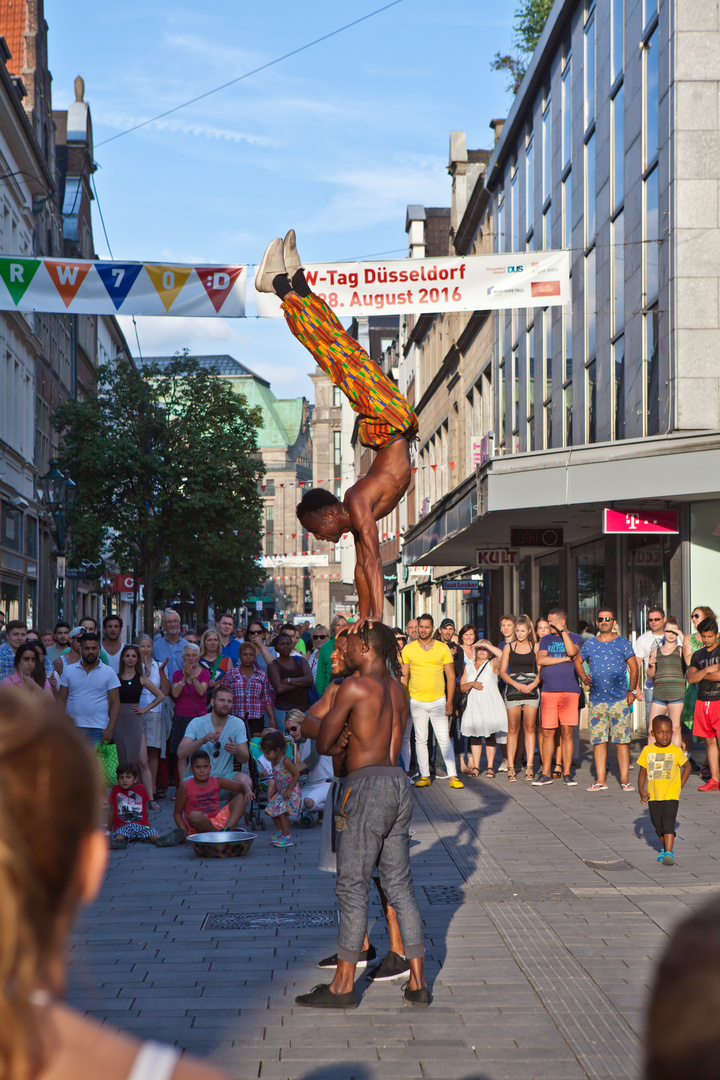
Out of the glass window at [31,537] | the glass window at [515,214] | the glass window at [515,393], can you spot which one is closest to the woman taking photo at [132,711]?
the glass window at [515,393]

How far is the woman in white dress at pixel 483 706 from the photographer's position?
1561 centimetres

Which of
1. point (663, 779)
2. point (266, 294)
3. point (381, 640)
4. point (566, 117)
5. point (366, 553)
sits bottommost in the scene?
point (663, 779)

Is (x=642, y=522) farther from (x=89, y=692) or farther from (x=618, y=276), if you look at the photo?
(x=89, y=692)

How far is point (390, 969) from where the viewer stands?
651cm

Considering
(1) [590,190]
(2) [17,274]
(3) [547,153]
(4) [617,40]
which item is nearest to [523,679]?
(2) [17,274]

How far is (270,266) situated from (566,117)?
1698 cm

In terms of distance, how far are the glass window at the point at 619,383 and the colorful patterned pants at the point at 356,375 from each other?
40.3 ft

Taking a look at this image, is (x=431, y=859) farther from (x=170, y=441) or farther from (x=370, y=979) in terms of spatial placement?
(x=170, y=441)

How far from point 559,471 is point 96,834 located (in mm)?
16573

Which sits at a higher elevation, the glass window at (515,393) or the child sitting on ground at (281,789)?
the glass window at (515,393)

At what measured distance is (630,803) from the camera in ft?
42.0

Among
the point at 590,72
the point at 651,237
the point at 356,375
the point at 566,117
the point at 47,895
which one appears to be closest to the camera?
the point at 47,895

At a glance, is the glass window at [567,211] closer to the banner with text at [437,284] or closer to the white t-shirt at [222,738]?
the banner with text at [437,284]

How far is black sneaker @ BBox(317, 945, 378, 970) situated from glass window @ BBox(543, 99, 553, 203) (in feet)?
66.5
